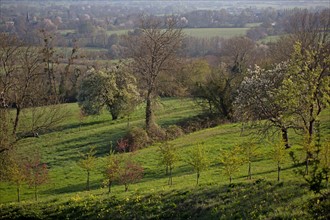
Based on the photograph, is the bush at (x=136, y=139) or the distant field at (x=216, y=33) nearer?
the bush at (x=136, y=139)

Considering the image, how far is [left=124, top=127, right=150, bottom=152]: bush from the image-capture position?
38322mm

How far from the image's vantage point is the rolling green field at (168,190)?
58.0 feet

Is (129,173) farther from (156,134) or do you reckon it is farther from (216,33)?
(216,33)

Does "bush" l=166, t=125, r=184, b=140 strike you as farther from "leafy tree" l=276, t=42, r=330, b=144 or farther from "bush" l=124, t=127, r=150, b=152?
"leafy tree" l=276, t=42, r=330, b=144

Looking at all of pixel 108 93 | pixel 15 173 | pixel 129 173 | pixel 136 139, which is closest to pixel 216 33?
pixel 108 93

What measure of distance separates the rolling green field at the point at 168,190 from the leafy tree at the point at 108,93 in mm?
8716

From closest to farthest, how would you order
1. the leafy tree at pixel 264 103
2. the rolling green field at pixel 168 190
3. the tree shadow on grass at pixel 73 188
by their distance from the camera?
the rolling green field at pixel 168 190 → the tree shadow on grass at pixel 73 188 → the leafy tree at pixel 264 103

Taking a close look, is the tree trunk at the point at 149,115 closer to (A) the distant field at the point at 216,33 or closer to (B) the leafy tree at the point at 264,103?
(B) the leafy tree at the point at 264,103

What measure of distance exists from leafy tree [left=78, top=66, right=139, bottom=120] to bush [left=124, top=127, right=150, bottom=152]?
11855 millimetres

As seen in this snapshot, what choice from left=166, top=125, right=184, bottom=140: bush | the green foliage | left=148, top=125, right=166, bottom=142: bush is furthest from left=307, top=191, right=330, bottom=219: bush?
left=166, top=125, right=184, bottom=140: bush

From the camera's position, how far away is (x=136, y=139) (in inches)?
1534

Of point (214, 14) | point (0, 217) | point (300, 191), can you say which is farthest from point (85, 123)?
point (214, 14)

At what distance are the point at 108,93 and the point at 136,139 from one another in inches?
543

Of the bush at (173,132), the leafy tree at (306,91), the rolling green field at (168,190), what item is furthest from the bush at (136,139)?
the leafy tree at (306,91)
